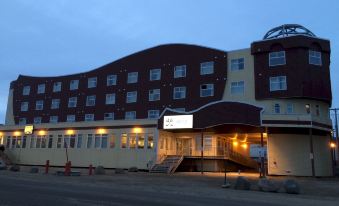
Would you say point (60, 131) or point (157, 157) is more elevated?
point (60, 131)

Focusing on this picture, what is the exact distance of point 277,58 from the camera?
45.8m

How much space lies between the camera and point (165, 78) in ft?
178

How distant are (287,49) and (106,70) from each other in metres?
30.0

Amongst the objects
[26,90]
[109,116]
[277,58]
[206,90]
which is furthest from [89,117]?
[277,58]

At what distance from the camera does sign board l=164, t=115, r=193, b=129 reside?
41.6 metres

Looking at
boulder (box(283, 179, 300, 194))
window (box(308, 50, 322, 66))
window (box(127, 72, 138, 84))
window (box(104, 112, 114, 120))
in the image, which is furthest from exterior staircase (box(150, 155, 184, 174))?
boulder (box(283, 179, 300, 194))

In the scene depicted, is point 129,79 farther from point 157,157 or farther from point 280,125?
point 280,125

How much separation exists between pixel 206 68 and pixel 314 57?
46.5 ft

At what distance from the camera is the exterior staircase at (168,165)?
4166 centimetres

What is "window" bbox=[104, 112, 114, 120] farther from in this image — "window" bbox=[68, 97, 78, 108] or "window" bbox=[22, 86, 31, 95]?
"window" bbox=[22, 86, 31, 95]

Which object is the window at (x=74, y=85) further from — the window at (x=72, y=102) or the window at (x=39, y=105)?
the window at (x=39, y=105)

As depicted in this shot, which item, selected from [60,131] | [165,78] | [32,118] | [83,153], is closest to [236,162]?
[165,78]

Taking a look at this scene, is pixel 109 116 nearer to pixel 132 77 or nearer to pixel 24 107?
pixel 132 77

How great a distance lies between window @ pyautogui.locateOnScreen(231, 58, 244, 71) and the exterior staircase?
14.1 metres
